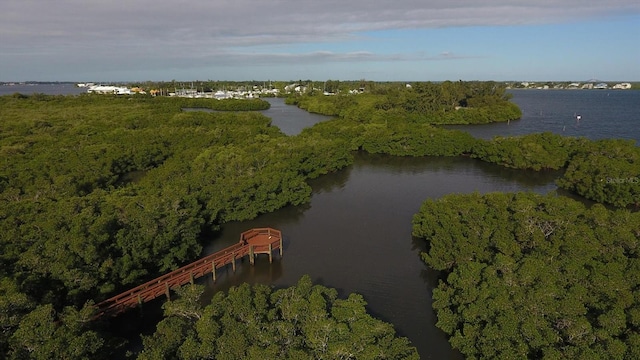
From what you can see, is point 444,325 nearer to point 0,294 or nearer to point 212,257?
point 212,257

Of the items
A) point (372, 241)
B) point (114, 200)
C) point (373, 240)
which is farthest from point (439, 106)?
point (114, 200)

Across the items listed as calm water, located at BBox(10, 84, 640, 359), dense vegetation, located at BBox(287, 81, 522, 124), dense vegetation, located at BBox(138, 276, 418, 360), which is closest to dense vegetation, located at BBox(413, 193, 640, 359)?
calm water, located at BBox(10, 84, 640, 359)

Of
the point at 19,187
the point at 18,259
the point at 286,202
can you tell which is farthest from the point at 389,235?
the point at 19,187

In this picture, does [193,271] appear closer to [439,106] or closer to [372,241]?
[372,241]

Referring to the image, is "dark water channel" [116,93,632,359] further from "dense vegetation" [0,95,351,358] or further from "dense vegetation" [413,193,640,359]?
"dense vegetation" [0,95,351,358]

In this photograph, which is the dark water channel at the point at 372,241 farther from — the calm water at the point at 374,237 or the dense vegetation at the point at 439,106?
the dense vegetation at the point at 439,106

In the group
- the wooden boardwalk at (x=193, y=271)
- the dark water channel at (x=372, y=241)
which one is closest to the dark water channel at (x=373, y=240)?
the dark water channel at (x=372, y=241)
